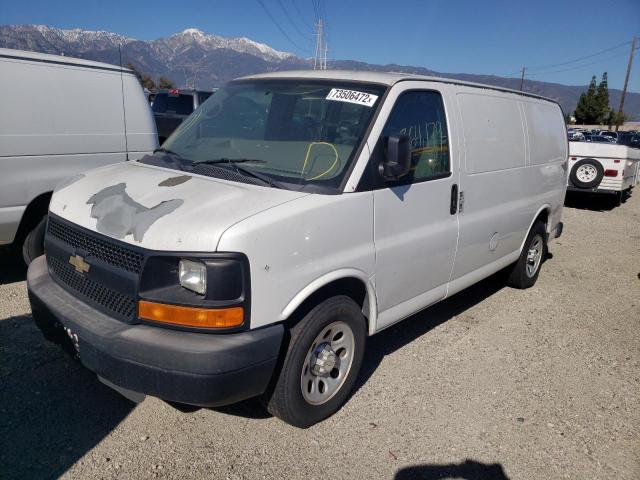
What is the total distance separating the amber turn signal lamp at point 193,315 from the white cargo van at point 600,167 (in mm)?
10701

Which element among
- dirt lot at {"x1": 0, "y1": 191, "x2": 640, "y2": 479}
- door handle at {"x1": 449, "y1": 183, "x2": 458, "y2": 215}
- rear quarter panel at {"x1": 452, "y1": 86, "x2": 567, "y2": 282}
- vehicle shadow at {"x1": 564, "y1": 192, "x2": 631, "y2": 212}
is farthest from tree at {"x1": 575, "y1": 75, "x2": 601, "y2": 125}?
door handle at {"x1": 449, "y1": 183, "x2": 458, "y2": 215}

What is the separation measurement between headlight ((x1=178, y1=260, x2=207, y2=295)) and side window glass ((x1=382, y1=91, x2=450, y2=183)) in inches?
58.9

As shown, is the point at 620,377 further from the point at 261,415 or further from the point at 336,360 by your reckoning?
the point at 261,415

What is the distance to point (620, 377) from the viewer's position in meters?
4.14

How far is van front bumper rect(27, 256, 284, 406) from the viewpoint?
2.51 m

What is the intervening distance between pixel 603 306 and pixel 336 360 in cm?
386

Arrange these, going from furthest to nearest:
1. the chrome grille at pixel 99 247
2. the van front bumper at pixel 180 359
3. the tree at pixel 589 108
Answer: the tree at pixel 589 108, the chrome grille at pixel 99 247, the van front bumper at pixel 180 359

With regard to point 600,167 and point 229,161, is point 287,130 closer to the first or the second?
point 229,161

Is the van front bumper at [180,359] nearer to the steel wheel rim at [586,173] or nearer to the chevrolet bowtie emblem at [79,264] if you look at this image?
the chevrolet bowtie emblem at [79,264]

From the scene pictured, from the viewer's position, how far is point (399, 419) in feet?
11.1

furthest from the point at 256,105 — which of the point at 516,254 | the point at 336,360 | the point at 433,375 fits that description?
the point at 516,254

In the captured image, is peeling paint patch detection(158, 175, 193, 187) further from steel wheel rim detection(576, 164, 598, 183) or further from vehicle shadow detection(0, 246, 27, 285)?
steel wheel rim detection(576, 164, 598, 183)

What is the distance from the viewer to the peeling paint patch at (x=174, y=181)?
3089 millimetres

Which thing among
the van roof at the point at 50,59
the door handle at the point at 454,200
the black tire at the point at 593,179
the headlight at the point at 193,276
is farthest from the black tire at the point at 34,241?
the black tire at the point at 593,179
